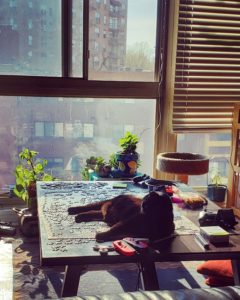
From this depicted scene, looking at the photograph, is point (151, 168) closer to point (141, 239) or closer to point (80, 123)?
point (80, 123)

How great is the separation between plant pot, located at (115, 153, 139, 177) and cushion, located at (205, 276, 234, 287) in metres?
0.97

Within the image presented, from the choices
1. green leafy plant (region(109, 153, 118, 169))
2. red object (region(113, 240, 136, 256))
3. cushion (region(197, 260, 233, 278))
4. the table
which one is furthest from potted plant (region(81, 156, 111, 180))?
red object (region(113, 240, 136, 256))

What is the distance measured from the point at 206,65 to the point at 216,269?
169 centimetres

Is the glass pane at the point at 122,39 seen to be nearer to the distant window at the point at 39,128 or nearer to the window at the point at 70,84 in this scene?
the window at the point at 70,84

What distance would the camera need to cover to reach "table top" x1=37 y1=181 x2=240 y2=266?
1.49 m

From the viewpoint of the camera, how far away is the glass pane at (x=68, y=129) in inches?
131

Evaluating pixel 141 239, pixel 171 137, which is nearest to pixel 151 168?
pixel 171 137

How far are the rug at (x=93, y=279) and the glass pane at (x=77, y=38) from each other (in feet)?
4.80

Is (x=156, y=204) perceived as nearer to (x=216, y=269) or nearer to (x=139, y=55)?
(x=216, y=269)

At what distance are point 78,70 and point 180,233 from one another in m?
1.95

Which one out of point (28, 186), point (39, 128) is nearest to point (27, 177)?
point (28, 186)

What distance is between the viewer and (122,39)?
3.37 meters

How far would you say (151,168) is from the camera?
11.8 feet

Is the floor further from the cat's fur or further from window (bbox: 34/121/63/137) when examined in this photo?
window (bbox: 34/121/63/137)
